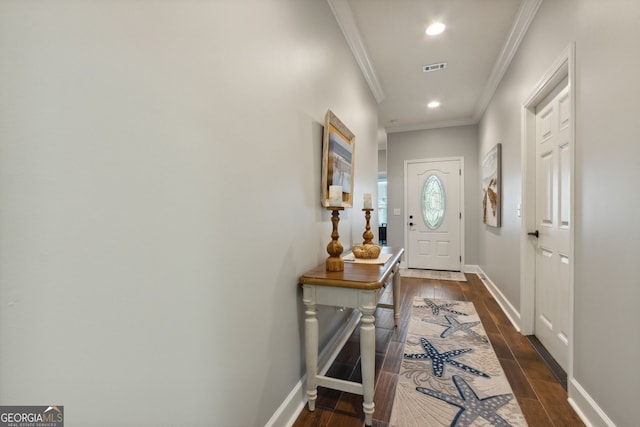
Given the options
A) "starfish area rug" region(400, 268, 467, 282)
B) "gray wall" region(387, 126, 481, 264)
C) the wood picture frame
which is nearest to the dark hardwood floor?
the wood picture frame

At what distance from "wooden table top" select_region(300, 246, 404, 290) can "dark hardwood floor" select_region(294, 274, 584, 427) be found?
0.73 m

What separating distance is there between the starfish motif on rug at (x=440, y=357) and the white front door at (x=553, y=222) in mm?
628

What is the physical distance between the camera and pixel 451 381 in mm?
1861

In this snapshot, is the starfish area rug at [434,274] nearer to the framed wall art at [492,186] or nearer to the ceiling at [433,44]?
the framed wall art at [492,186]

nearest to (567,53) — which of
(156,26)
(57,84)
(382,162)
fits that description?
(156,26)

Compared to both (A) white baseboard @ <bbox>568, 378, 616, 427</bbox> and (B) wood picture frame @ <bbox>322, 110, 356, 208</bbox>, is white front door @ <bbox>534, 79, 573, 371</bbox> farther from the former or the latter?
(B) wood picture frame @ <bbox>322, 110, 356, 208</bbox>

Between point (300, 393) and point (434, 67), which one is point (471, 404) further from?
point (434, 67)

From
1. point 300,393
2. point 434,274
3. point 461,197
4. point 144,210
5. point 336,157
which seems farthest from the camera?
point 461,197

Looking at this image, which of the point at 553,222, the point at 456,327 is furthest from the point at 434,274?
the point at 553,222

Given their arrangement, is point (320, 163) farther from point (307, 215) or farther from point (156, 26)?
point (156, 26)

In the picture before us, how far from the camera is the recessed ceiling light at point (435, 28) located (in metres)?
2.50

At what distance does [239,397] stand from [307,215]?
1.02 metres

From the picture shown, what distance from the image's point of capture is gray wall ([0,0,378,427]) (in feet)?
1.82

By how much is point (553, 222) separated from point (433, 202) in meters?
3.19
